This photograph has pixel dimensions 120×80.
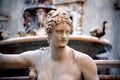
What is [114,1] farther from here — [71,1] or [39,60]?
[39,60]

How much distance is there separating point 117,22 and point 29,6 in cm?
971

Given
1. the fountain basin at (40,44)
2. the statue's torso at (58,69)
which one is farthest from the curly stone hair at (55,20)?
the fountain basin at (40,44)

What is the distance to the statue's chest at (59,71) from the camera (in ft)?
10.6

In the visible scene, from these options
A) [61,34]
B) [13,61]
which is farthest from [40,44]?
[61,34]

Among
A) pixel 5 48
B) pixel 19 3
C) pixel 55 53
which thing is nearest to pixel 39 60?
pixel 55 53

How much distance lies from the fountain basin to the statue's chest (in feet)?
12.6

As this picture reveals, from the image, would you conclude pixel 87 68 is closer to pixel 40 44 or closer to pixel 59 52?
pixel 59 52

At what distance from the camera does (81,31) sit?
18375mm

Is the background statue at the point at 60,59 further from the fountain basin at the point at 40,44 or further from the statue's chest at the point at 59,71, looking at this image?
the fountain basin at the point at 40,44

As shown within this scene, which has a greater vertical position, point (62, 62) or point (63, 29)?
point (63, 29)

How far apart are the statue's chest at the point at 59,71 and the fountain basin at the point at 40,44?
385cm

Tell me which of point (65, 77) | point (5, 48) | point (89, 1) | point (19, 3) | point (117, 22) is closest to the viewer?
point (65, 77)

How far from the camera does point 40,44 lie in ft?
24.2

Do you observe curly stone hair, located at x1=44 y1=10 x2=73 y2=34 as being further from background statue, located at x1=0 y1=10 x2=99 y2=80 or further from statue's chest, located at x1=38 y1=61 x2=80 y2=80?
statue's chest, located at x1=38 y1=61 x2=80 y2=80
